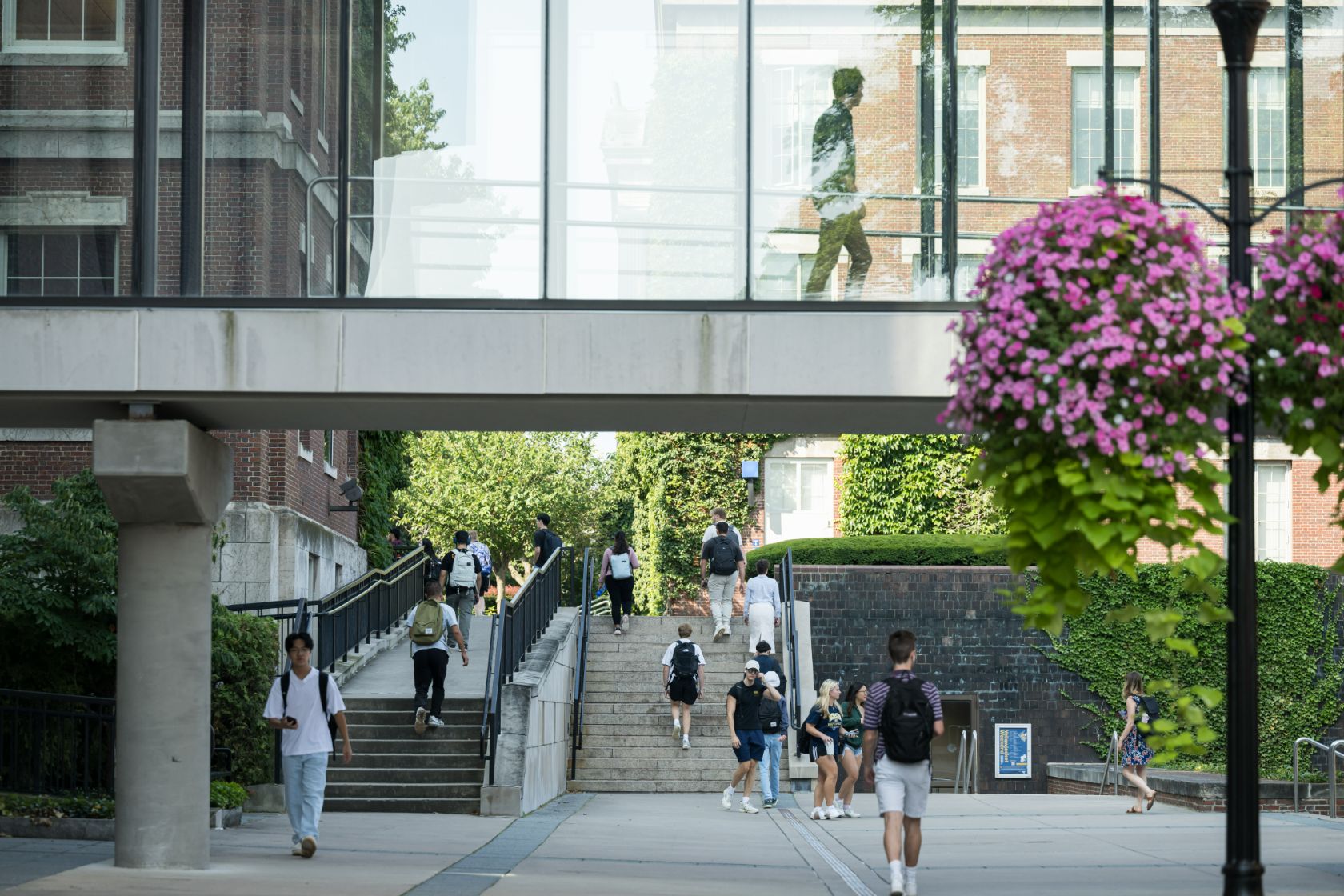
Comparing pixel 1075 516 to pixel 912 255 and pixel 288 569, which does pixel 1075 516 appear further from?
pixel 288 569

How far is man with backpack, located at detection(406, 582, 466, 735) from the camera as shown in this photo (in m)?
19.2

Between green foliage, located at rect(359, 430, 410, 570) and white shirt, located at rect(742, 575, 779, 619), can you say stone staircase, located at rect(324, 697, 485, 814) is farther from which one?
green foliage, located at rect(359, 430, 410, 570)

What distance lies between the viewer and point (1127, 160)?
12383mm

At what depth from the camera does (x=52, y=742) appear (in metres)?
15.5

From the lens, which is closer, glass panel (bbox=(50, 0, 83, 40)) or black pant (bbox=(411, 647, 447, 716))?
glass panel (bbox=(50, 0, 83, 40))

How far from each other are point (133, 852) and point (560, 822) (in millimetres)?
6384

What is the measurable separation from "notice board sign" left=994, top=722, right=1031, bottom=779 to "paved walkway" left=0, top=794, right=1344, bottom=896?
1045 cm

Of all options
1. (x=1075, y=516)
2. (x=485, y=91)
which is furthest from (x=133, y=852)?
(x=1075, y=516)

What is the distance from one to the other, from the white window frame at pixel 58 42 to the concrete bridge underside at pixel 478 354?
1956mm

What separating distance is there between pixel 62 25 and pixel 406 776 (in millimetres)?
9643

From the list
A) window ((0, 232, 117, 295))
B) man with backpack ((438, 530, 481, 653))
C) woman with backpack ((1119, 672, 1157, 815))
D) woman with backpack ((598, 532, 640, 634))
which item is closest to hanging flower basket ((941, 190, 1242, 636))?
window ((0, 232, 117, 295))

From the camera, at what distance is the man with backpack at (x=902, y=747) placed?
11188 millimetres

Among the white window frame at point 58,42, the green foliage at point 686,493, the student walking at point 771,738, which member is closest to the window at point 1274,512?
the green foliage at point 686,493

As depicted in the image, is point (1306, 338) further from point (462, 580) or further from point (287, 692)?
point (462, 580)
